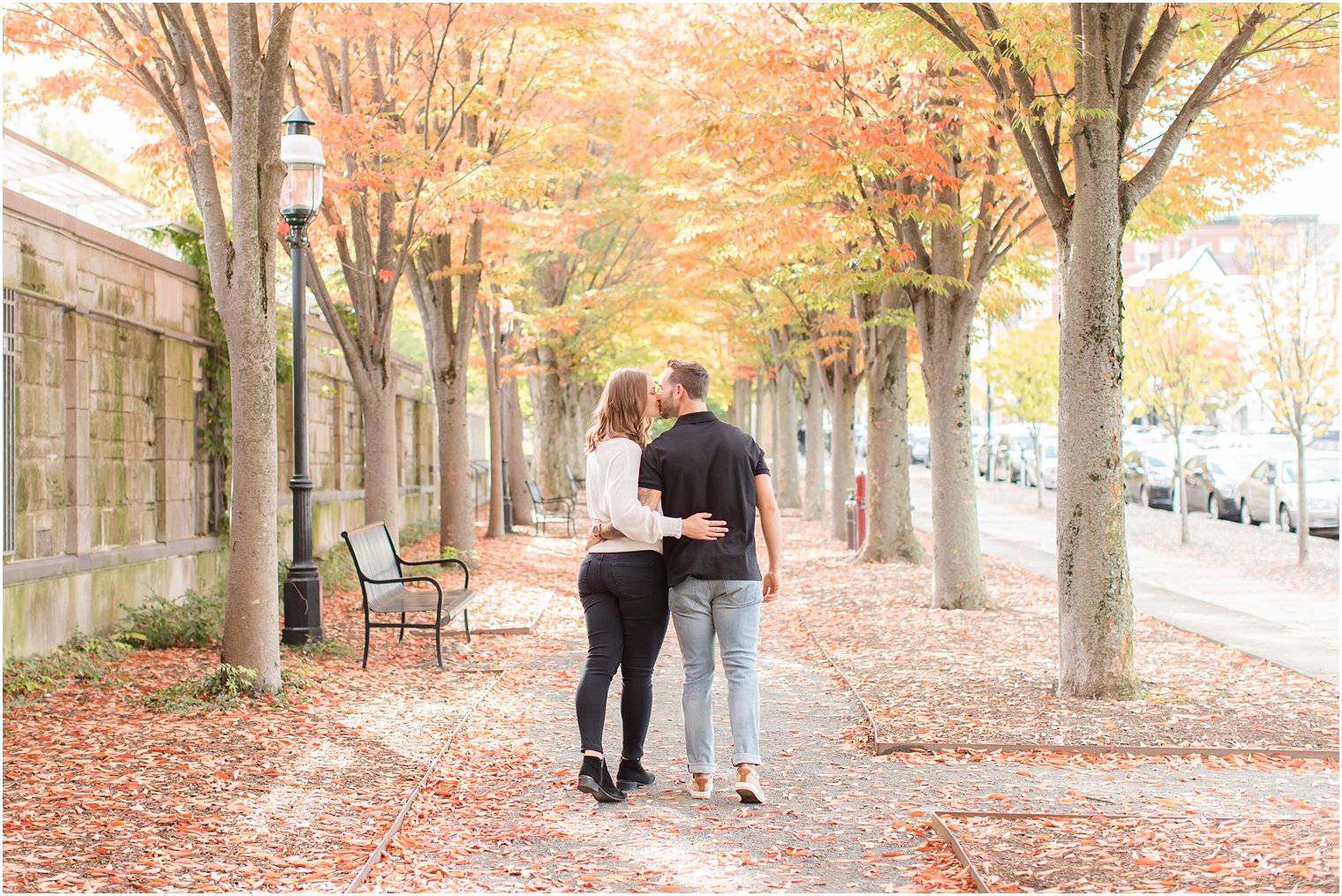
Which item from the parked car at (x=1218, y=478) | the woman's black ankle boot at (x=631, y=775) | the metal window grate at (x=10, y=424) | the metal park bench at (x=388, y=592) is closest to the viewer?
the woman's black ankle boot at (x=631, y=775)

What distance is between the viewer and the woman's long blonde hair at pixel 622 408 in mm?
6137

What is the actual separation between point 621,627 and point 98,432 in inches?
262

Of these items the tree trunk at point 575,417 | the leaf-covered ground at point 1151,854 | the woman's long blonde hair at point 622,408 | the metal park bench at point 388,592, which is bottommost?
the leaf-covered ground at point 1151,854

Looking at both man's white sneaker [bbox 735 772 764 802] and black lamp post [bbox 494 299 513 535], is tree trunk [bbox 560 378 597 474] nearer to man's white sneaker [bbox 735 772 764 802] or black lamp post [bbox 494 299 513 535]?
black lamp post [bbox 494 299 513 535]

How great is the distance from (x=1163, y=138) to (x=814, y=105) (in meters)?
5.16

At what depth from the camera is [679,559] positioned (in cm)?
602

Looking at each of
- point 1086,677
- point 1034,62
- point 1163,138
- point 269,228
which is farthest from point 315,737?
point 1163,138

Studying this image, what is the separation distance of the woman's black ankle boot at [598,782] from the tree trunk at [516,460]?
19.5 metres

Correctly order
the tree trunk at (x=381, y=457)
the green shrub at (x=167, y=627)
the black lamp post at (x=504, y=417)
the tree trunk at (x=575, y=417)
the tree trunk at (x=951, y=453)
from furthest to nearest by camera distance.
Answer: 1. the tree trunk at (x=575, y=417)
2. the black lamp post at (x=504, y=417)
3. the tree trunk at (x=381, y=457)
4. the tree trunk at (x=951, y=453)
5. the green shrub at (x=167, y=627)

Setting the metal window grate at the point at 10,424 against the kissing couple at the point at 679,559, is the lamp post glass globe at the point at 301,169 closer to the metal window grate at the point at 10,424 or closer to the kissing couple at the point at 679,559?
the metal window grate at the point at 10,424

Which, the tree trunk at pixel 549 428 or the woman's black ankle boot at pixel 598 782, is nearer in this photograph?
the woman's black ankle boot at pixel 598 782

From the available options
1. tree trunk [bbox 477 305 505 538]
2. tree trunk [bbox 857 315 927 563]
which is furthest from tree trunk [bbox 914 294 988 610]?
tree trunk [bbox 477 305 505 538]

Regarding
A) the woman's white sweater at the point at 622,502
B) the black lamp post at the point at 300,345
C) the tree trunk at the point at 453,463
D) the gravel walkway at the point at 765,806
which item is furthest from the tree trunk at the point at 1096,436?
the tree trunk at the point at 453,463

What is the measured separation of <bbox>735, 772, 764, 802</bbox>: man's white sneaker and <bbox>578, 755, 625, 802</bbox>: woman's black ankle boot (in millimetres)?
560
